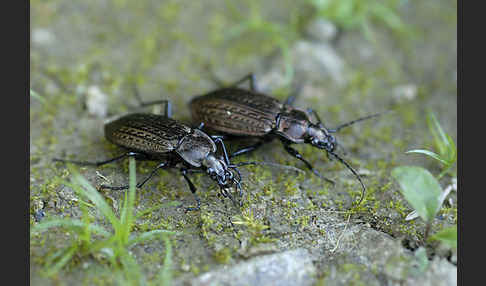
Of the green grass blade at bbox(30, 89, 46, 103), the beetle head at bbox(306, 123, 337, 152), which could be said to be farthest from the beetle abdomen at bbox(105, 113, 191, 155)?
the beetle head at bbox(306, 123, 337, 152)

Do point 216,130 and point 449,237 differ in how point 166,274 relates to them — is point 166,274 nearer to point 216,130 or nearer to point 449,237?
point 216,130

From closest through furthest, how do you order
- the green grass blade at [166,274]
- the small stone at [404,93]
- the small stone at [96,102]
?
the green grass blade at [166,274]
the small stone at [96,102]
the small stone at [404,93]

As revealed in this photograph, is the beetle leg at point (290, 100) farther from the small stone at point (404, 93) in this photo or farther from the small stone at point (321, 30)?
the small stone at point (404, 93)

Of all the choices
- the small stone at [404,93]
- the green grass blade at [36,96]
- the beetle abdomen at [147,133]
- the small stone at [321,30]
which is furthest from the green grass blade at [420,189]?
the green grass blade at [36,96]

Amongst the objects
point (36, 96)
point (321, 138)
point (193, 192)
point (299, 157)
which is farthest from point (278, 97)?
point (36, 96)

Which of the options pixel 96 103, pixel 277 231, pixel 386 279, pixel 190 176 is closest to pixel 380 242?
pixel 386 279

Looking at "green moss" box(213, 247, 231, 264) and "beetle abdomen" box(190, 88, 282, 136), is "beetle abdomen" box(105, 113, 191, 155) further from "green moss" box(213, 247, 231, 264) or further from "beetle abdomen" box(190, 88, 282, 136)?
"green moss" box(213, 247, 231, 264)
